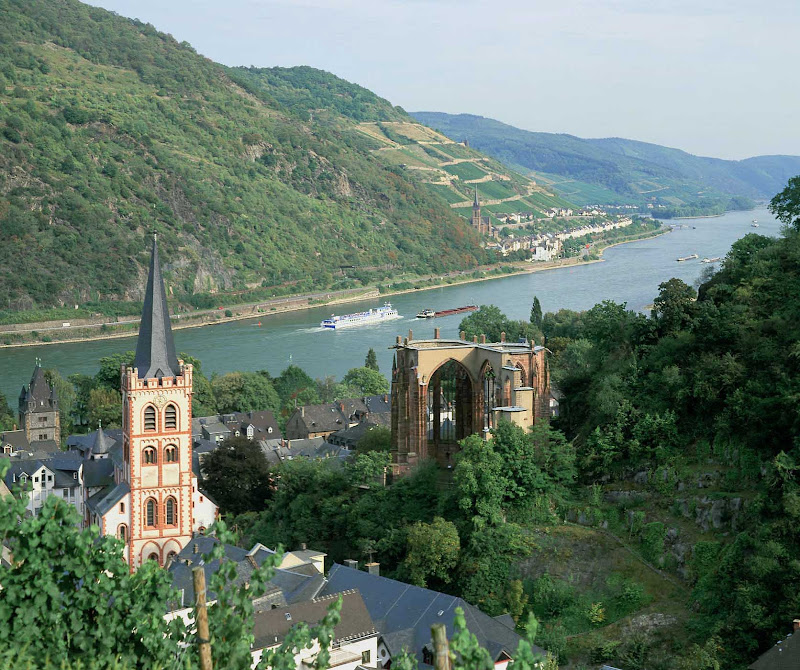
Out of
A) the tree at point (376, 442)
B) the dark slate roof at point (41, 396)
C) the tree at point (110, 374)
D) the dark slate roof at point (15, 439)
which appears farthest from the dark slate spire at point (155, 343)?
the tree at point (110, 374)

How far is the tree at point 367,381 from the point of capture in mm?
54812

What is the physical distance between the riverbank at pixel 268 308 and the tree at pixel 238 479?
50843 millimetres

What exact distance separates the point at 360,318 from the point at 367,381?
30.8 metres

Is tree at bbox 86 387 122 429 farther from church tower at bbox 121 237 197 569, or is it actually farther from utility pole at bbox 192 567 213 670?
utility pole at bbox 192 567 213 670

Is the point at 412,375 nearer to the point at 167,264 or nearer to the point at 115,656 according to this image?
the point at 115,656

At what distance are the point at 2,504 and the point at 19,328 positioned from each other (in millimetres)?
79725

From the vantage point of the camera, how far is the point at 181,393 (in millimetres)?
32188

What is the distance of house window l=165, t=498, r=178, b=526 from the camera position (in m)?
31.9

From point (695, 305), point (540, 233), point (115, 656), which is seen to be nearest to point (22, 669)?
point (115, 656)

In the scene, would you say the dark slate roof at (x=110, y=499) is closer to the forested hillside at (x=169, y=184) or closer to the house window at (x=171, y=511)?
the house window at (x=171, y=511)

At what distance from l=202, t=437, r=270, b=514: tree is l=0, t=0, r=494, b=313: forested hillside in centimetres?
5996

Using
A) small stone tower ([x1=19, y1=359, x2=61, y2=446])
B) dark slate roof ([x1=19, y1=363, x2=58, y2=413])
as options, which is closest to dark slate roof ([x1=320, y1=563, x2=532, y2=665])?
small stone tower ([x1=19, y1=359, x2=61, y2=446])

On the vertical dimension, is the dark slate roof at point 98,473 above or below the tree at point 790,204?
below

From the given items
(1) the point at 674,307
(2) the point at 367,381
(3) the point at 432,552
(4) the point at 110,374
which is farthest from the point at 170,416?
(2) the point at 367,381
